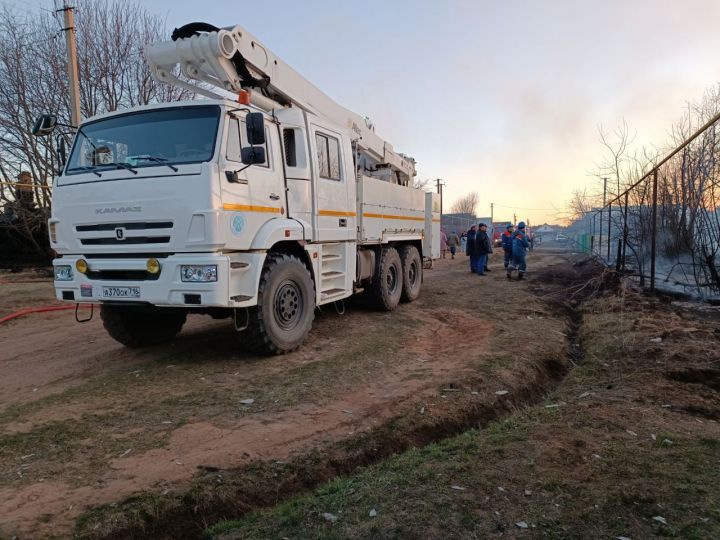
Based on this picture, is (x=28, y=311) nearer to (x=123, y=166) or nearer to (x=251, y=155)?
(x=123, y=166)

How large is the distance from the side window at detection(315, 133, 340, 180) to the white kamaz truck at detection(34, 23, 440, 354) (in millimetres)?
29

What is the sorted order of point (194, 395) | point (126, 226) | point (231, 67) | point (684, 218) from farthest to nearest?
point (684, 218)
point (231, 67)
point (126, 226)
point (194, 395)

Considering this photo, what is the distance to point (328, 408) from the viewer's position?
174 inches

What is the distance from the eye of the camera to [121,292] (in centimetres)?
521

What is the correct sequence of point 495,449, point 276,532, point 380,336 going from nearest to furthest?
point 276,532, point 495,449, point 380,336

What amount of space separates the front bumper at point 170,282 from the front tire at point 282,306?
257mm

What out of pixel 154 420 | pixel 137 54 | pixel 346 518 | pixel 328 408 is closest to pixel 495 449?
pixel 346 518

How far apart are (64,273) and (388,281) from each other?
5.36 meters

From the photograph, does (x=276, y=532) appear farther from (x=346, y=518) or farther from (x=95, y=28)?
(x=95, y=28)

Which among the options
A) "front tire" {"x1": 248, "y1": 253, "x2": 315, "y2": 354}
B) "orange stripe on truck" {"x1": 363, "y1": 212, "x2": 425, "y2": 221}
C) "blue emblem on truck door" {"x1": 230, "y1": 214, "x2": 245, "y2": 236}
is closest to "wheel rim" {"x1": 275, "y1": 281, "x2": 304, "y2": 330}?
"front tire" {"x1": 248, "y1": 253, "x2": 315, "y2": 354}

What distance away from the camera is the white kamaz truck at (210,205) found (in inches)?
196

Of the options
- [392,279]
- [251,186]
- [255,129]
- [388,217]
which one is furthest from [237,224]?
[392,279]

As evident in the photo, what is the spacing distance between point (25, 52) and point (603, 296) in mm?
18514

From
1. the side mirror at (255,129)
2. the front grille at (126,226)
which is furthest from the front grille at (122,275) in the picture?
the side mirror at (255,129)
